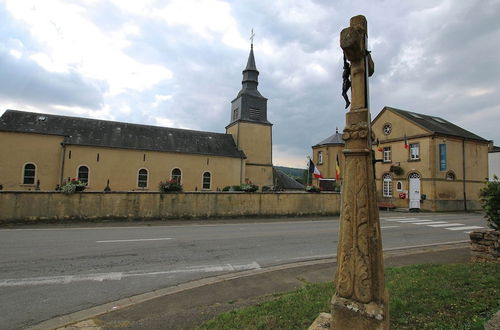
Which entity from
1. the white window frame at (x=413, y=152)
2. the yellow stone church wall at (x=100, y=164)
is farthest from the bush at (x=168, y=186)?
the white window frame at (x=413, y=152)

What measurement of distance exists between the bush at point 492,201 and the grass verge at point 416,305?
222 centimetres

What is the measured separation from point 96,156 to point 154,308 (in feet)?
88.4

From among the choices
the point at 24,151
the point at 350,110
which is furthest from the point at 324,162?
the point at 350,110

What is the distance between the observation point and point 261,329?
3.55 meters

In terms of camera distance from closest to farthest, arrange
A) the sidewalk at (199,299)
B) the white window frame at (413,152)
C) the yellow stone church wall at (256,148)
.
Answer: the sidewalk at (199,299)
the white window frame at (413,152)
the yellow stone church wall at (256,148)

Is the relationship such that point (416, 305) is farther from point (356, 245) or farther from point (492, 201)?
point (492, 201)

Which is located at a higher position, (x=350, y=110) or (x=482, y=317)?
(x=350, y=110)

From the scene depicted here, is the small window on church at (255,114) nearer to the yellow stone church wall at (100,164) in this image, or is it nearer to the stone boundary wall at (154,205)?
the yellow stone church wall at (100,164)

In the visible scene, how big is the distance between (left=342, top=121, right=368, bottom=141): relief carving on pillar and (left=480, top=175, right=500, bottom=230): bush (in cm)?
638

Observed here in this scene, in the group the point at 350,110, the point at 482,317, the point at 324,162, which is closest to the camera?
the point at 350,110

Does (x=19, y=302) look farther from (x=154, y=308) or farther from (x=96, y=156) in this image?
(x=96, y=156)

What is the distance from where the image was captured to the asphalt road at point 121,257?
512cm

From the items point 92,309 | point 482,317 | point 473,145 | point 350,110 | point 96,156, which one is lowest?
point 92,309

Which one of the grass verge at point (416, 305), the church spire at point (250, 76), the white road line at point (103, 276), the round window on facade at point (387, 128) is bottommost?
the white road line at point (103, 276)
